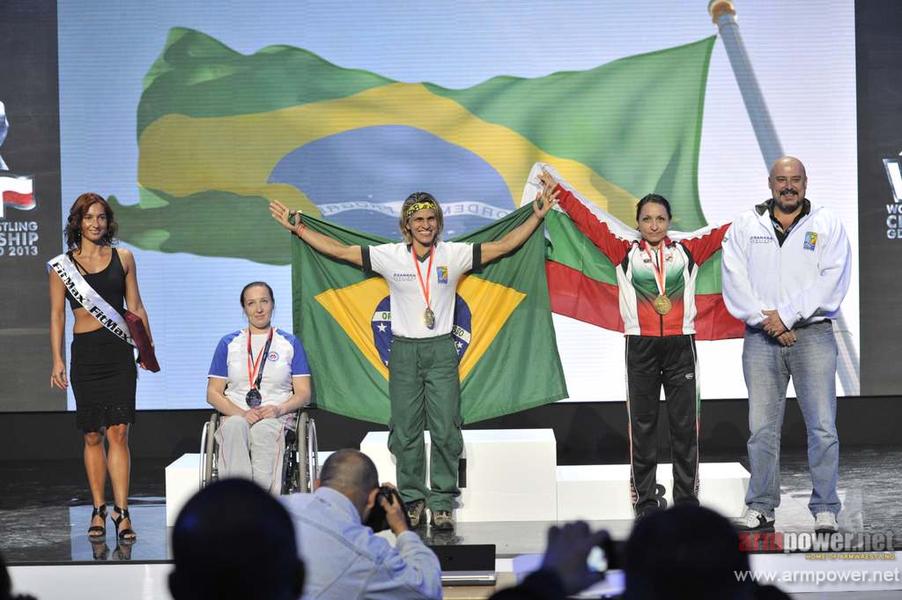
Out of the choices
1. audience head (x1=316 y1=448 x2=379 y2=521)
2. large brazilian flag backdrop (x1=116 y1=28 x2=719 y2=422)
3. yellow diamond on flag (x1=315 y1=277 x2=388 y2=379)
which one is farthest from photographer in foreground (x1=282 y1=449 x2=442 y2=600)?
large brazilian flag backdrop (x1=116 y1=28 x2=719 y2=422)

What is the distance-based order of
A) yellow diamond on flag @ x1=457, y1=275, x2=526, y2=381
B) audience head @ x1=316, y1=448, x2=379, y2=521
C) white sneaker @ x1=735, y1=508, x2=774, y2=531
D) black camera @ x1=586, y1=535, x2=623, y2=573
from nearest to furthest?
black camera @ x1=586, y1=535, x2=623, y2=573 < audience head @ x1=316, y1=448, x2=379, y2=521 < white sneaker @ x1=735, y1=508, x2=774, y2=531 < yellow diamond on flag @ x1=457, y1=275, x2=526, y2=381

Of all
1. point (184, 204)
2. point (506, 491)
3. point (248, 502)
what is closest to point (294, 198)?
point (184, 204)

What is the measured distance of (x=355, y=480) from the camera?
256cm

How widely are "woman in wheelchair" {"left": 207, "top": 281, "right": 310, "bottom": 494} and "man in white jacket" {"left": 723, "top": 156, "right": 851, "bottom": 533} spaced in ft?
6.66

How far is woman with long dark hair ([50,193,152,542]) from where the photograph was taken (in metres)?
5.20

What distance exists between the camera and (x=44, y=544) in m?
5.30

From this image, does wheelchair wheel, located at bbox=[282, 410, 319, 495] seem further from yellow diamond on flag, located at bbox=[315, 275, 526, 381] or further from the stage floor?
yellow diamond on flag, located at bbox=[315, 275, 526, 381]

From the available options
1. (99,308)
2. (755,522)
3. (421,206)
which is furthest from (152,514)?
(755,522)

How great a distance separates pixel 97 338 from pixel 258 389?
75 cm

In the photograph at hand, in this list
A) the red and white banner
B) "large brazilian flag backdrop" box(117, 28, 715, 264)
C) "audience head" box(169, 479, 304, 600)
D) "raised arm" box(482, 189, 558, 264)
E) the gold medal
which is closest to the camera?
"audience head" box(169, 479, 304, 600)

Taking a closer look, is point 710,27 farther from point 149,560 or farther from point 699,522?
point 699,522

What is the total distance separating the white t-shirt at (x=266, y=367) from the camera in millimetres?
5363

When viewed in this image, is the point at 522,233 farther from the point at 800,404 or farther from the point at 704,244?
the point at 800,404

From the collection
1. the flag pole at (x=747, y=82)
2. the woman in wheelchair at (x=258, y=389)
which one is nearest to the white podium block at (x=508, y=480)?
the woman in wheelchair at (x=258, y=389)
